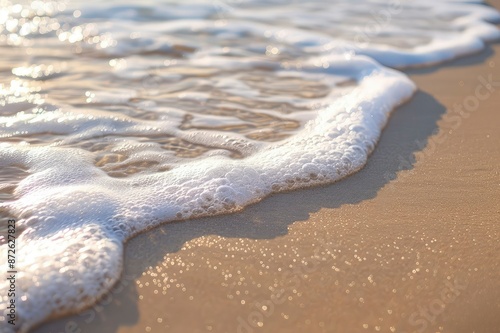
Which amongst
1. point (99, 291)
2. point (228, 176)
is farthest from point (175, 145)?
point (99, 291)

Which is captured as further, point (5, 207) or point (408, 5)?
point (408, 5)

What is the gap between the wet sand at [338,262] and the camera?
1.48 m

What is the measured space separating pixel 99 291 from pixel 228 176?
2.56 feet

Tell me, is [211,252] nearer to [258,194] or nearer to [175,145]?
[258,194]

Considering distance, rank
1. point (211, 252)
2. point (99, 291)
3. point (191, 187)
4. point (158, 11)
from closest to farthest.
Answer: point (99, 291)
point (211, 252)
point (191, 187)
point (158, 11)

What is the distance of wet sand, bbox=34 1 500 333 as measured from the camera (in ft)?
4.84

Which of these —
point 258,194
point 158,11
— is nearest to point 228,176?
point 258,194

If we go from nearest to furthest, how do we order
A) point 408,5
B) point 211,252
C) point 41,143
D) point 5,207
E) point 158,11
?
point 211,252 → point 5,207 → point 41,143 → point 158,11 → point 408,5

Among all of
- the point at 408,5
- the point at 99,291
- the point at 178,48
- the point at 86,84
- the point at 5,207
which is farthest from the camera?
the point at 408,5

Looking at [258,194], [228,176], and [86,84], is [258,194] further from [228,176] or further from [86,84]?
[86,84]

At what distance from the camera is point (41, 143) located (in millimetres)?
2451

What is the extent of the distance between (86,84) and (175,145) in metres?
1.09

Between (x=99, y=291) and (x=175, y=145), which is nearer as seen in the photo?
(x=99, y=291)

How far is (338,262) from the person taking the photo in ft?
5.58
